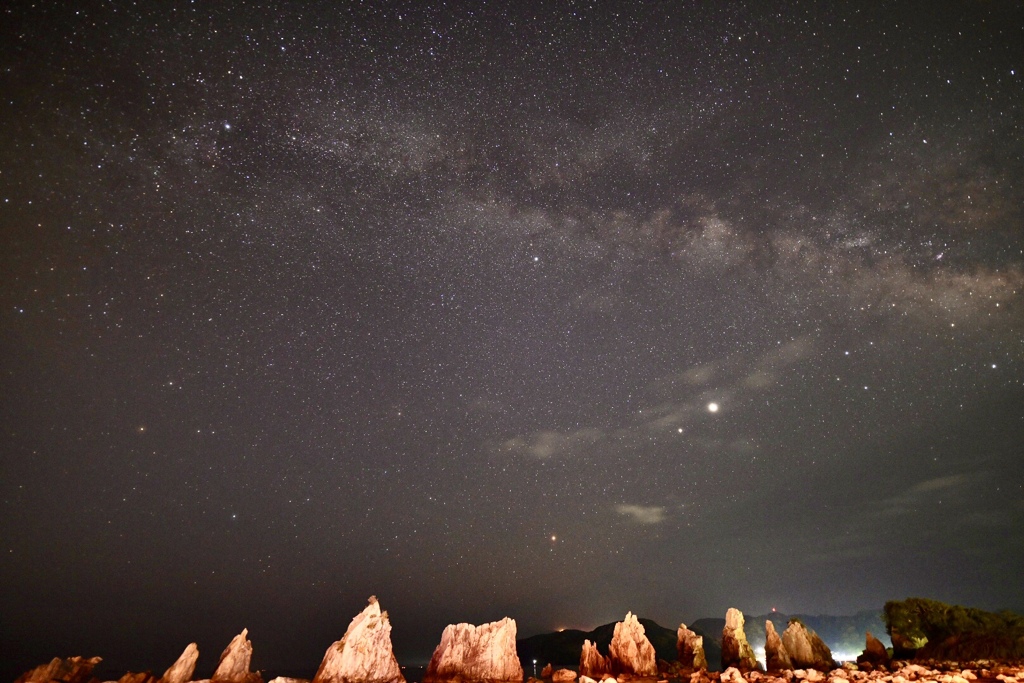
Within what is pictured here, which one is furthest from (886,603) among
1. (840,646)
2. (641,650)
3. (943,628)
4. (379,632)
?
(840,646)

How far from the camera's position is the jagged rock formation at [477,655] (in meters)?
68.4

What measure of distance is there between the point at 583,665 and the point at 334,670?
128 ft

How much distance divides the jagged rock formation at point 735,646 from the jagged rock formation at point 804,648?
6113 mm

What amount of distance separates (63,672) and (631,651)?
294ft

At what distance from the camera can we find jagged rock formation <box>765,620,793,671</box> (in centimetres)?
6912

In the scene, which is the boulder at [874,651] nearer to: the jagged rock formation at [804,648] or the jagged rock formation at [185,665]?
the jagged rock formation at [804,648]

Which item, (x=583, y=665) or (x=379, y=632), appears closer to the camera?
(x=379, y=632)

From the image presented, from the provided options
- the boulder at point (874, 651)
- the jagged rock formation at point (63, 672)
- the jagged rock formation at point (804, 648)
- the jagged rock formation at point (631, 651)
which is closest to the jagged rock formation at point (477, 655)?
the jagged rock formation at point (631, 651)

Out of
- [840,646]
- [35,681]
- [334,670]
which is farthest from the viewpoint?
[840,646]

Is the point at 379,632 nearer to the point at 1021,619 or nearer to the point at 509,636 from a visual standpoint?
the point at 509,636

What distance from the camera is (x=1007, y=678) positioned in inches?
1137

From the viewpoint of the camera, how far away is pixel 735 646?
7500cm

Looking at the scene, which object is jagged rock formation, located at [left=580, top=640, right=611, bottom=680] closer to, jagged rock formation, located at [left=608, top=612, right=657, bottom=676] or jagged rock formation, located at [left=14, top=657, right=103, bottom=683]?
jagged rock formation, located at [left=608, top=612, right=657, bottom=676]

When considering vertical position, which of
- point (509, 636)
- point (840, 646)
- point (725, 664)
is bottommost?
point (840, 646)
